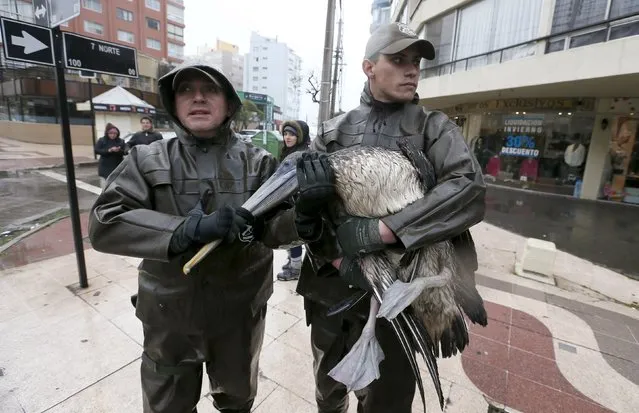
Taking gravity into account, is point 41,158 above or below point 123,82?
below

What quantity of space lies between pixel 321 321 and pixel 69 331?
268 cm

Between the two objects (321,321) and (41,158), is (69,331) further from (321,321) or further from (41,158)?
(41,158)

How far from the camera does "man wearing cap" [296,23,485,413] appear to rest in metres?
1.23

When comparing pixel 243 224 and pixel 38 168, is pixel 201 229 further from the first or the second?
pixel 38 168

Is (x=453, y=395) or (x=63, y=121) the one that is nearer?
(x=453, y=395)

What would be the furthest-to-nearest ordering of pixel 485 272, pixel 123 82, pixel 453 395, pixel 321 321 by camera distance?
pixel 123 82 < pixel 485 272 < pixel 453 395 < pixel 321 321

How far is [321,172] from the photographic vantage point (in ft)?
4.09

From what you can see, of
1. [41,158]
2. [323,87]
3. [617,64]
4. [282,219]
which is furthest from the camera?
[41,158]

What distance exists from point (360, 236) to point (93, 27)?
46.6 metres

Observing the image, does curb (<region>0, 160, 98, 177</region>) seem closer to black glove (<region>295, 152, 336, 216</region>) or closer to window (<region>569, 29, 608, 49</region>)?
black glove (<region>295, 152, 336, 216</region>)

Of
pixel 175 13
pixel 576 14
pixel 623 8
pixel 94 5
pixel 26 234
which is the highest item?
Result: pixel 175 13

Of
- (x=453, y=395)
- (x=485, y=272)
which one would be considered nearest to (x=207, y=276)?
(x=453, y=395)

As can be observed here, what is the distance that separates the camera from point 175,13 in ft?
170

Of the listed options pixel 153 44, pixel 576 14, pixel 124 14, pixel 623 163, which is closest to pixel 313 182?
pixel 576 14
